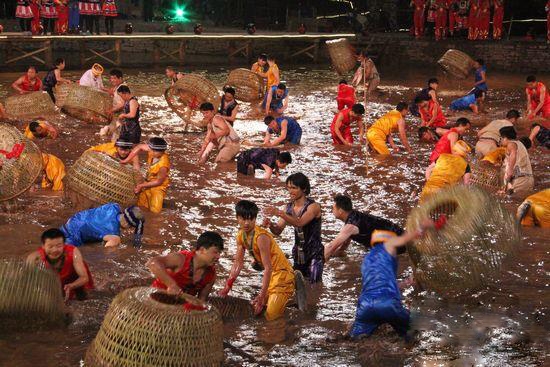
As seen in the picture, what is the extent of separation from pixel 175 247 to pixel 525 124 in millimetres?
10415

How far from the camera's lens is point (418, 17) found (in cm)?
2998

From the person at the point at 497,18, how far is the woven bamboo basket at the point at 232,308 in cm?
2302

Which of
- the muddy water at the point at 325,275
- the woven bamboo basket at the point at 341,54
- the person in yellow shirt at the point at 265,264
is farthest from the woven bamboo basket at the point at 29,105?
the person in yellow shirt at the point at 265,264

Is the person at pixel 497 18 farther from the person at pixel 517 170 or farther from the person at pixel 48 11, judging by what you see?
the person at pixel 517 170

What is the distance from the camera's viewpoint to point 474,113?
19.5 metres

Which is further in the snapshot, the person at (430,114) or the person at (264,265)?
the person at (430,114)

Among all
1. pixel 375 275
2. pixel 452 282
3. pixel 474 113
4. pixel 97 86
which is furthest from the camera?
pixel 474 113

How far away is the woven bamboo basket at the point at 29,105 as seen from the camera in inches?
653

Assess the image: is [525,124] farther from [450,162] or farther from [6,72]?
[6,72]

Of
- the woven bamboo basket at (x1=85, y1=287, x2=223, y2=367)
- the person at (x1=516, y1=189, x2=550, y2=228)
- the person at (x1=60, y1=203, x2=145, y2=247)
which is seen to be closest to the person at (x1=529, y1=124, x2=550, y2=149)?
the person at (x1=516, y1=189, x2=550, y2=228)

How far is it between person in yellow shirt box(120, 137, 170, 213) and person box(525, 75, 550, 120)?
941 cm

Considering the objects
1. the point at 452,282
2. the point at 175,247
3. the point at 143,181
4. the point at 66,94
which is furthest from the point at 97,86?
the point at 452,282

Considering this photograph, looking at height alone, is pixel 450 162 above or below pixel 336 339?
above

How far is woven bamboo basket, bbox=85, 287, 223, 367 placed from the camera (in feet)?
19.9
